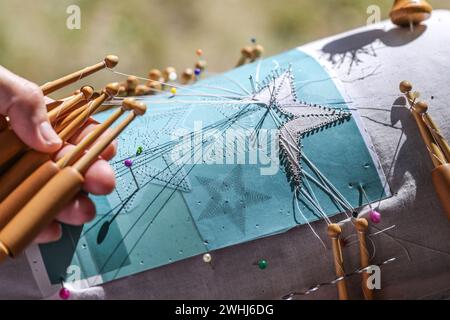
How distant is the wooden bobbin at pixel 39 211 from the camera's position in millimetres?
662

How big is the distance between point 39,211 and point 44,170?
0.05 m

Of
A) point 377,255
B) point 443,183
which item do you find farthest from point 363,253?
point 443,183

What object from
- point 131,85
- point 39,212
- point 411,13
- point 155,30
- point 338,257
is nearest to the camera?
point 39,212

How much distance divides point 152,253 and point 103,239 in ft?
0.22

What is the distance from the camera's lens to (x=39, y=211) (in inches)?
26.2

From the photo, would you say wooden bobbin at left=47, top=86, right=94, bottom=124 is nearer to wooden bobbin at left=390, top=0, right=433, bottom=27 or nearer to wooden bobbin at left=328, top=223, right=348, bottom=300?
wooden bobbin at left=328, top=223, right=348, bottom=300

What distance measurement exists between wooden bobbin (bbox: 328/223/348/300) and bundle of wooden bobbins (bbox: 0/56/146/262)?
0.95ft

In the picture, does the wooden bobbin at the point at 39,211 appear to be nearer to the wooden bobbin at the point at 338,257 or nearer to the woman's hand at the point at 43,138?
the woman's hand at the point at 43,138

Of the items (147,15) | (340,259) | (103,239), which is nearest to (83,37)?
(147,15)

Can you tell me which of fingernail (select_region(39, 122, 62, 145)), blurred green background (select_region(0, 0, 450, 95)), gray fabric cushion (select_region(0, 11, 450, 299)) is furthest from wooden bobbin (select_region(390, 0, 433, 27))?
blurred green background (select_region(0, 0, 450, 95))

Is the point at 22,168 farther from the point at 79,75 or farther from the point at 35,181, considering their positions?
the point at 79,75

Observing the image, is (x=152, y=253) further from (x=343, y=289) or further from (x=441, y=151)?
(x=441, y=151)

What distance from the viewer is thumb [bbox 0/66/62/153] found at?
2.36ft

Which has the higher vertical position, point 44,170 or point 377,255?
Result: point 44,170
